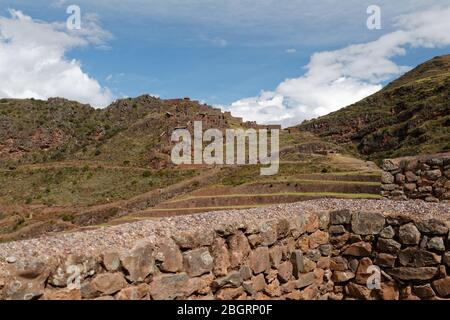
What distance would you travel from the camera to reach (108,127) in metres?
72.5

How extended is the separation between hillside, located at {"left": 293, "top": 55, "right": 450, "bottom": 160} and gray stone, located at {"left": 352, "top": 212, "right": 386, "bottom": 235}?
141 ft

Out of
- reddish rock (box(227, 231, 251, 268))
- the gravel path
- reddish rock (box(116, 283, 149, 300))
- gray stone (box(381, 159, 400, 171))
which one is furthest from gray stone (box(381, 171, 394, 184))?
reddish rock (box(116, 283, 149, 300))

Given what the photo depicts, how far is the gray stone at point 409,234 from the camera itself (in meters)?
6.59

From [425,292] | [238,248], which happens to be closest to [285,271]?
[238,248]

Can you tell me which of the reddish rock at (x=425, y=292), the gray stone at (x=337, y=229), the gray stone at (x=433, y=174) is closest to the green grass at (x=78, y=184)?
the gray stone at (x=433, y=174)

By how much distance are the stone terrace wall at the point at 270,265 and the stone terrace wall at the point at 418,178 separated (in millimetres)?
Answer: 4398

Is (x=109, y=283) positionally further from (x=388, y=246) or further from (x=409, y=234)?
(x=409, y=234)

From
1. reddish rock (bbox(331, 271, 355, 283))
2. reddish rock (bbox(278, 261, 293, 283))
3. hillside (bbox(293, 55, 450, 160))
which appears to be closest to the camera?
reddish rock (bbox(278, 261, 293, 283))

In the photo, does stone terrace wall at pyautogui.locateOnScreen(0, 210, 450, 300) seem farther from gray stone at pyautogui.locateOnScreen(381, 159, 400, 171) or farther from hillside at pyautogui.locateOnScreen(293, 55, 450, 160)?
hillside at pyautogui.locateOnScreen(293, 55, 450, 160)

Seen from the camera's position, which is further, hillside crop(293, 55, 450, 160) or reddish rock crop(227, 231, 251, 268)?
hillside crop(293, 55, 450, 160)

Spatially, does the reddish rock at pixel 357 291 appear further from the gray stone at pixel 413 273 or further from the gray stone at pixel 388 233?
the gray stone at pixel 388 233

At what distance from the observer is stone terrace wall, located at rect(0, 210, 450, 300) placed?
4395 millimetres

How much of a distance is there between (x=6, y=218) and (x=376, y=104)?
75.8 metres
